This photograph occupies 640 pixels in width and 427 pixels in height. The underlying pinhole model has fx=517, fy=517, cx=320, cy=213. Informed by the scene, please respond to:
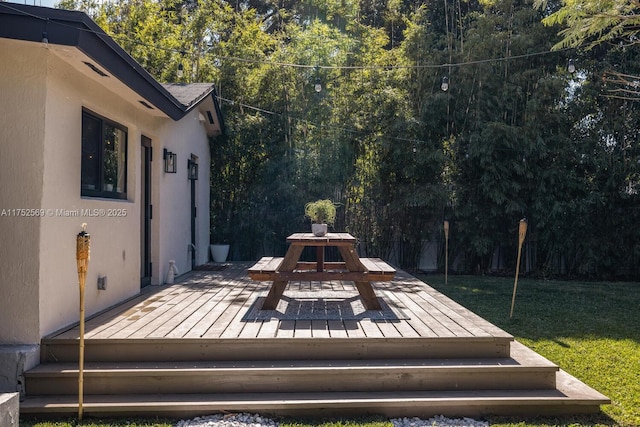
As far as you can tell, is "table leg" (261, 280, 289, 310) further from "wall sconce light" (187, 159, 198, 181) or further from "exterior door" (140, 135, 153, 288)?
"wall sconce light" (187, 159, 198, 181)

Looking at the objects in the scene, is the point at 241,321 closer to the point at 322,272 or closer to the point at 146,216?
the point at 322,272

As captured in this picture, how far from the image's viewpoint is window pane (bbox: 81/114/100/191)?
4172 millimetres

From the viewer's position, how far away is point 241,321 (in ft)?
13.1

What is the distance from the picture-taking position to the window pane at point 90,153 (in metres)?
4.17

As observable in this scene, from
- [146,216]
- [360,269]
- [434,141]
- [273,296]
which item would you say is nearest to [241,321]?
[273,296]

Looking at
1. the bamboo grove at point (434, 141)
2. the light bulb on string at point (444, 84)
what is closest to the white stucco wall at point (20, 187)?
the bamboo grove at point (434, 141)

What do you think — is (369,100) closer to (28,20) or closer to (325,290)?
(325,290)

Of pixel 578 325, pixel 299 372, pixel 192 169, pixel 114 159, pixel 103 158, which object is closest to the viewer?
pixel 299 372

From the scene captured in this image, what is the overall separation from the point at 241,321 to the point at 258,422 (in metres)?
1.13

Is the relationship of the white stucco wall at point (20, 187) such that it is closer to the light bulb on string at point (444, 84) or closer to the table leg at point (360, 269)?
the table leg at point (360, 269)

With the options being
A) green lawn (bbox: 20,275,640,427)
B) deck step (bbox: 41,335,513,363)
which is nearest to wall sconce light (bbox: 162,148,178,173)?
deck step (bbox: 41,335,513,363)

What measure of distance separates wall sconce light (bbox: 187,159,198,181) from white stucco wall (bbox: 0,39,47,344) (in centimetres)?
414

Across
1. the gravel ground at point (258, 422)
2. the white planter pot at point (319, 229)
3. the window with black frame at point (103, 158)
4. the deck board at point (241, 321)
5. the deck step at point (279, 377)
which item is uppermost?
the window with black frame at point (103, 158)

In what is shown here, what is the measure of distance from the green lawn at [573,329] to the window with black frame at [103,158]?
204 centimetres
